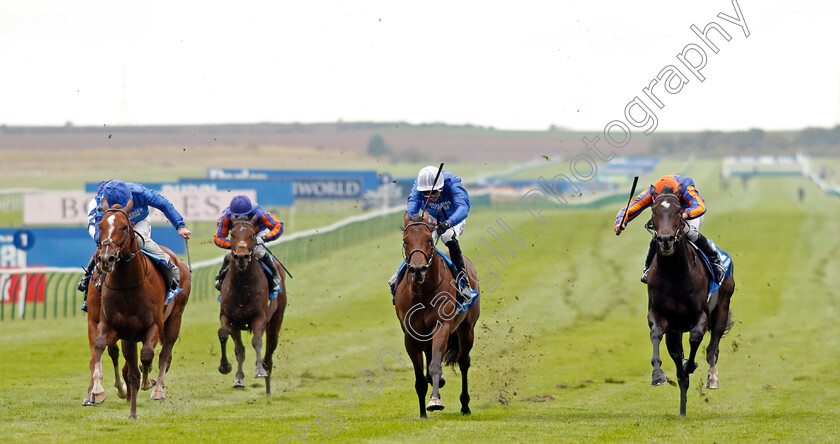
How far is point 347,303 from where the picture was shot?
22938 millimetres

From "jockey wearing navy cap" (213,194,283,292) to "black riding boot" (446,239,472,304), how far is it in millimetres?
2619

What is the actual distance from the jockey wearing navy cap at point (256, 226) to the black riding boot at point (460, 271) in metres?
2.62

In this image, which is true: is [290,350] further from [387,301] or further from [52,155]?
[52,155]

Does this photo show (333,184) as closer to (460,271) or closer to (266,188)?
(266,188)

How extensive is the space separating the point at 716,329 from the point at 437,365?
159 inches

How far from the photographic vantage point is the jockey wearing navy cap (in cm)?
1215

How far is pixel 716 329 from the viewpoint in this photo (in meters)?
12.1

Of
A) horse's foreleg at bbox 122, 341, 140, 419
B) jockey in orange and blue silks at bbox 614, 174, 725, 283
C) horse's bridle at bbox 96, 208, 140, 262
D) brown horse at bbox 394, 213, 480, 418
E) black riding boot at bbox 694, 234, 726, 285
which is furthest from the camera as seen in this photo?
black riding boot at bbox 694, 234, 726, 285

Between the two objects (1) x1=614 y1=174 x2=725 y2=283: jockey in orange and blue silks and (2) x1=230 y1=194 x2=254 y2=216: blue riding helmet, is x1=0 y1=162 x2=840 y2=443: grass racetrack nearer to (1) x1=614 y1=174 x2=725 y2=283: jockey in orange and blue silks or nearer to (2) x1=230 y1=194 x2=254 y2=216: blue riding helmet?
(1) x1=614 y1=174 x2=725 y2=283: jockey in orange and blue silks

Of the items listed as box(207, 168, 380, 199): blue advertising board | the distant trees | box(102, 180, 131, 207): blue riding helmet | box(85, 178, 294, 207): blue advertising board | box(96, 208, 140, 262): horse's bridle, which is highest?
the distant trees

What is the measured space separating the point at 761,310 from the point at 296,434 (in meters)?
16.7

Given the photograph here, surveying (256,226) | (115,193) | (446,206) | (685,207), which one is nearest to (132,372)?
(115,193)

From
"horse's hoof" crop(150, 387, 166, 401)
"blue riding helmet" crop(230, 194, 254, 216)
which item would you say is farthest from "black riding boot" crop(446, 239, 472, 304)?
"horse's hoof" crop(150, 387, 166, 401)

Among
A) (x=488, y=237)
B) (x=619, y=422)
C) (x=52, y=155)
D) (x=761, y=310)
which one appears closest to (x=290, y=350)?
(x=619, y=422)
